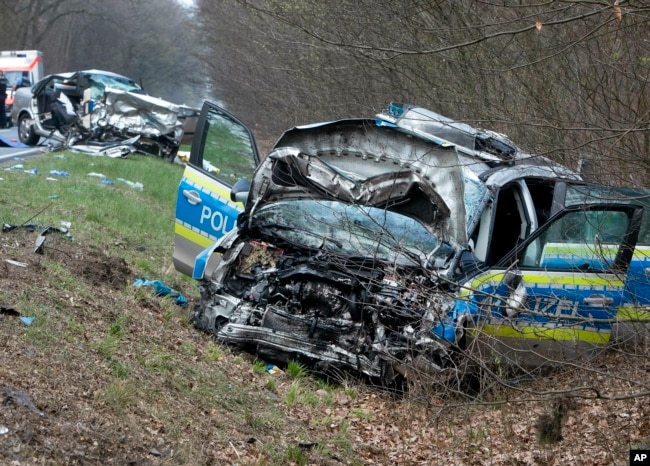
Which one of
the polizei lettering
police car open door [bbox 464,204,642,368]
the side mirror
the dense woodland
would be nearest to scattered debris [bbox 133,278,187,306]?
the polizei lettering

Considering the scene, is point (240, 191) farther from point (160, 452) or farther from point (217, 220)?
point (160, 452)

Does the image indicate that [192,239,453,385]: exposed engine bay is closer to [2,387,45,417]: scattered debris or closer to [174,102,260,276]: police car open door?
[174,102,260,276]: police car open door

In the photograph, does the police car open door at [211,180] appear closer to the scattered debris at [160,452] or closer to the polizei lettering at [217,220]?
the polizei lettering at [217,220]

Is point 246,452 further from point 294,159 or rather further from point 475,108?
point 475,108

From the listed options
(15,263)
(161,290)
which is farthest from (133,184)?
(15,263)

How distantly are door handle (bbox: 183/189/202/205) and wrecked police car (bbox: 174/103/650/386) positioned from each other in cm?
54

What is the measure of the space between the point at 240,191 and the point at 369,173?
129 cm

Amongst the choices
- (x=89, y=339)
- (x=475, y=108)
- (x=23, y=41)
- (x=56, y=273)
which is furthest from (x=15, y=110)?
(x=23, y=41)

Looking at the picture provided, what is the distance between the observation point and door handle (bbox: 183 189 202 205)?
8.65 meters

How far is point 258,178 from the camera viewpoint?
7.68 m

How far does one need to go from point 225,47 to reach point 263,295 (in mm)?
21662

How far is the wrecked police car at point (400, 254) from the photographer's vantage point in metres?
6.36

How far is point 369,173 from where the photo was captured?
7.45 meters

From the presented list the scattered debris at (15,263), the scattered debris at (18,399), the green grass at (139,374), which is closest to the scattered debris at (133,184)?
the green grass at (139,374)
